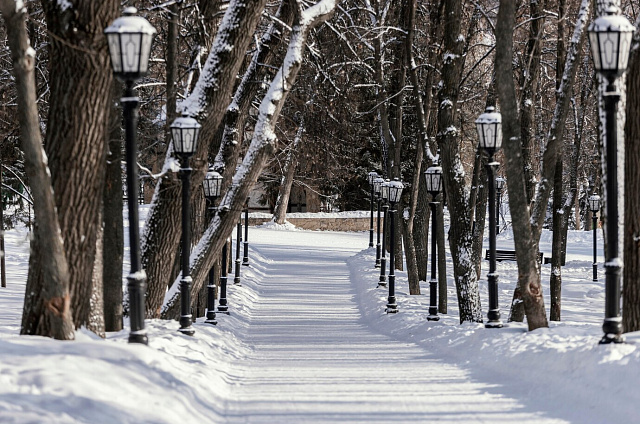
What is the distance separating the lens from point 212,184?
1559cm

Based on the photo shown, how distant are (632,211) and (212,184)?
7.50 meters

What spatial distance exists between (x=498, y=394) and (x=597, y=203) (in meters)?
25.6

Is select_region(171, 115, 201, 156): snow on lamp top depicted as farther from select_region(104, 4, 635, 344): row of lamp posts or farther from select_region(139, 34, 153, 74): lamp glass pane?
select_region(139, 34, 153, 74): lamp glass pane

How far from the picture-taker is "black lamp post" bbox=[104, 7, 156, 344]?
852 centimetres

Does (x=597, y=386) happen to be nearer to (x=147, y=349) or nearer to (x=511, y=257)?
(x=147, y=349)

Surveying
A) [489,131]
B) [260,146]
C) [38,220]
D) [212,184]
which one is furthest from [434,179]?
[38,220]

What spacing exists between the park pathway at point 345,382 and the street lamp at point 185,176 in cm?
107

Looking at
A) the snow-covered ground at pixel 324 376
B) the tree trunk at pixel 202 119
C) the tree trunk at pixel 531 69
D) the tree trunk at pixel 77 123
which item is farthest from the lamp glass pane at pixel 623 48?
the tree trunk at pixel 531 69

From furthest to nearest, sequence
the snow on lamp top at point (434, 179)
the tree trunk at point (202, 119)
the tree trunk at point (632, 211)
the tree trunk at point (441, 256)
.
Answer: the tree trunk at point (441, 256) → the snow on lamp top at point (434, 179) → the tree trunk at point (202, 119) → the tree trunk at point (632, 211)

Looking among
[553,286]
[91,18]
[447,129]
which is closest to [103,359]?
[91,18]

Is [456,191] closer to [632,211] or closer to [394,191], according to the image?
[394,191]

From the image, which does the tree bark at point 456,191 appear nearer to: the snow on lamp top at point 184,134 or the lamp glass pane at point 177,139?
the snow on lamp top at point 184,134

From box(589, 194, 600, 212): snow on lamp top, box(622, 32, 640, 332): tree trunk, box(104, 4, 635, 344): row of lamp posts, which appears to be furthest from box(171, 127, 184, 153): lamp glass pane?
box(589, 194, 600, 212): snow on lamp top

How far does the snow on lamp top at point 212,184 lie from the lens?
51.0 ft
